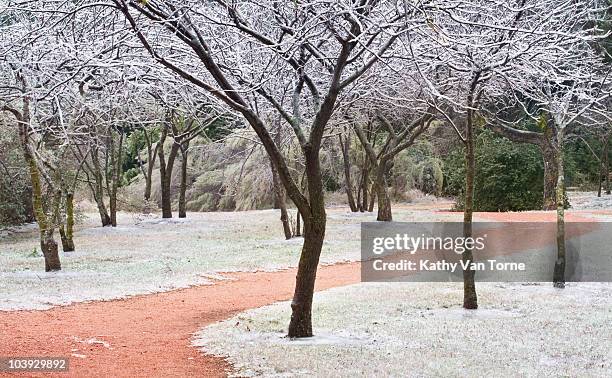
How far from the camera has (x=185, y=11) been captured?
6.66 m

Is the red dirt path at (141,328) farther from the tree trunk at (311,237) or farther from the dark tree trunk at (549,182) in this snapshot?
the dark tree trunk at (549,182)

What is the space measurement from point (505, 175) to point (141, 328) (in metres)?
20.1

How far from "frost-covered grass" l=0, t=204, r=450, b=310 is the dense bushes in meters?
2.88

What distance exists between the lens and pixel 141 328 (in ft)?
29.8

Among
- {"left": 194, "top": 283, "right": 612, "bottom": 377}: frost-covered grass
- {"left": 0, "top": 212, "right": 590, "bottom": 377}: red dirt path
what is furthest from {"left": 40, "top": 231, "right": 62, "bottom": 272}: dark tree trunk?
{"left": 194, "top": 283, "right": 612, "bottom": 377}: frost-covered grass

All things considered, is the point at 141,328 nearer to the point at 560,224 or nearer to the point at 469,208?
the point at 469,208

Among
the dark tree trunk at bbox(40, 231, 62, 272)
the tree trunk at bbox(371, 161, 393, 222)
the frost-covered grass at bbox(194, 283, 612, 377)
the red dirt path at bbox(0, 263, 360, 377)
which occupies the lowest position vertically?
the red dirt path at bbox(0, 263, 360, 377)

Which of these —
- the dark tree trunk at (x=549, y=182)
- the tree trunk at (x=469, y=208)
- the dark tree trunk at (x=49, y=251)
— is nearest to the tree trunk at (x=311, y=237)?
the tree trunk at (x=469, y=208)

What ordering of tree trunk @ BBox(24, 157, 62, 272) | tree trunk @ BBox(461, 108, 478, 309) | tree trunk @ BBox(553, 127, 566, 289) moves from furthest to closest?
tree trunk @ BBox(24, 157, 62, 272)
tree trunk @ BBox(553, 127, 566, 289)
tree trunk @ BBox(461, 108, 478, 309)

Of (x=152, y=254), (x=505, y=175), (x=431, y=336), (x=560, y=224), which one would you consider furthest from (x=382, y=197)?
(x=431, y=336)

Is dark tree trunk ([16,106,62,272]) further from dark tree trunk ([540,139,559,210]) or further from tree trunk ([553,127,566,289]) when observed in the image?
dark tree trunk ([540,139,559,210])

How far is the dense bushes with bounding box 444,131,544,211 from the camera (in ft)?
86.2

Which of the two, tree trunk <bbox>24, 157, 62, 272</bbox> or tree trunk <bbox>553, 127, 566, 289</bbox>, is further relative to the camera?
tree trunk <bbox>24, 157, 62, 272</bbox>

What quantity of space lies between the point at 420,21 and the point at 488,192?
2165cm
